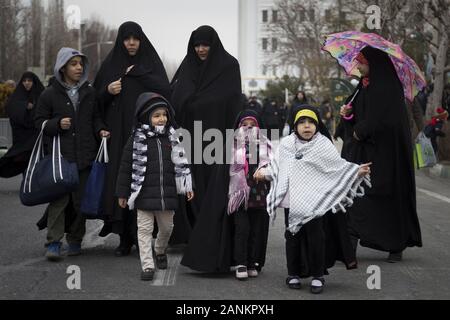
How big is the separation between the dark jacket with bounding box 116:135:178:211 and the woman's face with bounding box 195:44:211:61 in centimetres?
145

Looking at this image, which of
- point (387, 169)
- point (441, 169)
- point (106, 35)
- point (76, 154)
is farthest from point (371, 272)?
point (106, 35)

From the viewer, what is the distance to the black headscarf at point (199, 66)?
8812 millimetres

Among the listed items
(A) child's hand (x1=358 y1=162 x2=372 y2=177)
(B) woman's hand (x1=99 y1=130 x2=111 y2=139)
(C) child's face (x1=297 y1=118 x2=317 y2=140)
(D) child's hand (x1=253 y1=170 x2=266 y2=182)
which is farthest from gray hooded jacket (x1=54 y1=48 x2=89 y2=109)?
(A) child's hand (x1=358 y1=162 x2=372 y2=177)

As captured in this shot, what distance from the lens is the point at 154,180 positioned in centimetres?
764

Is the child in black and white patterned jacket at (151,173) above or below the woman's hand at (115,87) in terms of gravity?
below

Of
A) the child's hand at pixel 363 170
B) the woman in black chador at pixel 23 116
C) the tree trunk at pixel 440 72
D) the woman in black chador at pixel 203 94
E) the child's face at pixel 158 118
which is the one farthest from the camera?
the tree trunk at pixel 440 72

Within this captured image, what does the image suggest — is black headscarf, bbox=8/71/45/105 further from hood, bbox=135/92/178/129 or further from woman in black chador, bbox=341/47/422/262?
hood, bbox=135/92/178/129

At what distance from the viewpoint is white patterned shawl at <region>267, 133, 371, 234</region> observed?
23.2 feet

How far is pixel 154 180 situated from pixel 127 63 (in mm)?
1723

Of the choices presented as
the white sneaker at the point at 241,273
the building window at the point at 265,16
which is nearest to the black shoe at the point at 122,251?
the white sneaker at the point at 241,273

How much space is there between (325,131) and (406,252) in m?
2.56

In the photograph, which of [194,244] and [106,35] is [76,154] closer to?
[194,244]

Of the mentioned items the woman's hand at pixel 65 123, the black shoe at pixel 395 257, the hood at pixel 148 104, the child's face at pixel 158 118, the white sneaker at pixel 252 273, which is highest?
the hood at pixel 148 104

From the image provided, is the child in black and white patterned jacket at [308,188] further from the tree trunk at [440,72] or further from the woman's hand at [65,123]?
the tree trunk at [440,72]
